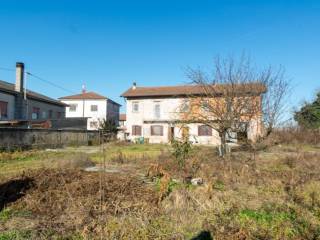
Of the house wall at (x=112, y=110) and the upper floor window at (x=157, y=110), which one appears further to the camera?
the house wall at (x=112, y=110)

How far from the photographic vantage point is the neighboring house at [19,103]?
29.7 meters

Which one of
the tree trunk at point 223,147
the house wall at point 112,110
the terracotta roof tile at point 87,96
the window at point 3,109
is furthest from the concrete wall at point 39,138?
the house wall at point 112,110

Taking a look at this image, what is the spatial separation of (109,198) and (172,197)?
1438mm

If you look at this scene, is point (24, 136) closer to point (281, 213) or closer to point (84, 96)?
point (281, 213)

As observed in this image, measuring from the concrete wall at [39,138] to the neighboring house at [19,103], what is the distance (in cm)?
571

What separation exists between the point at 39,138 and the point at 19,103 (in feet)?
28.6

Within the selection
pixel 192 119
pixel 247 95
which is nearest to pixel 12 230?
pixel 247 95

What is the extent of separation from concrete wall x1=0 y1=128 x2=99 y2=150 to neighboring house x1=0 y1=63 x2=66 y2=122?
5712mm

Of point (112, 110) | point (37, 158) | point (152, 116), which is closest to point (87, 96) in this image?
point (112, 110)

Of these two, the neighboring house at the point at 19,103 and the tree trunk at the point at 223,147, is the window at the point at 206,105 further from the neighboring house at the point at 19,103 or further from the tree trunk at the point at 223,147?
the neighboring house at the point at 19,103

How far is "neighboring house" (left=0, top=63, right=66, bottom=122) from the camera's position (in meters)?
29.7

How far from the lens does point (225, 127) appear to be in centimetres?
1655

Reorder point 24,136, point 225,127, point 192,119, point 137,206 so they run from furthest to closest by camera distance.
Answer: point 24,136 → point 192,119 → point 225,127 → point 137,206

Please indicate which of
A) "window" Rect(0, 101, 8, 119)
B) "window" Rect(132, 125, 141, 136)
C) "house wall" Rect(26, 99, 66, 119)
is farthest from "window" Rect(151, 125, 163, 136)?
"window" Rect(0, 101, 8, 119)
